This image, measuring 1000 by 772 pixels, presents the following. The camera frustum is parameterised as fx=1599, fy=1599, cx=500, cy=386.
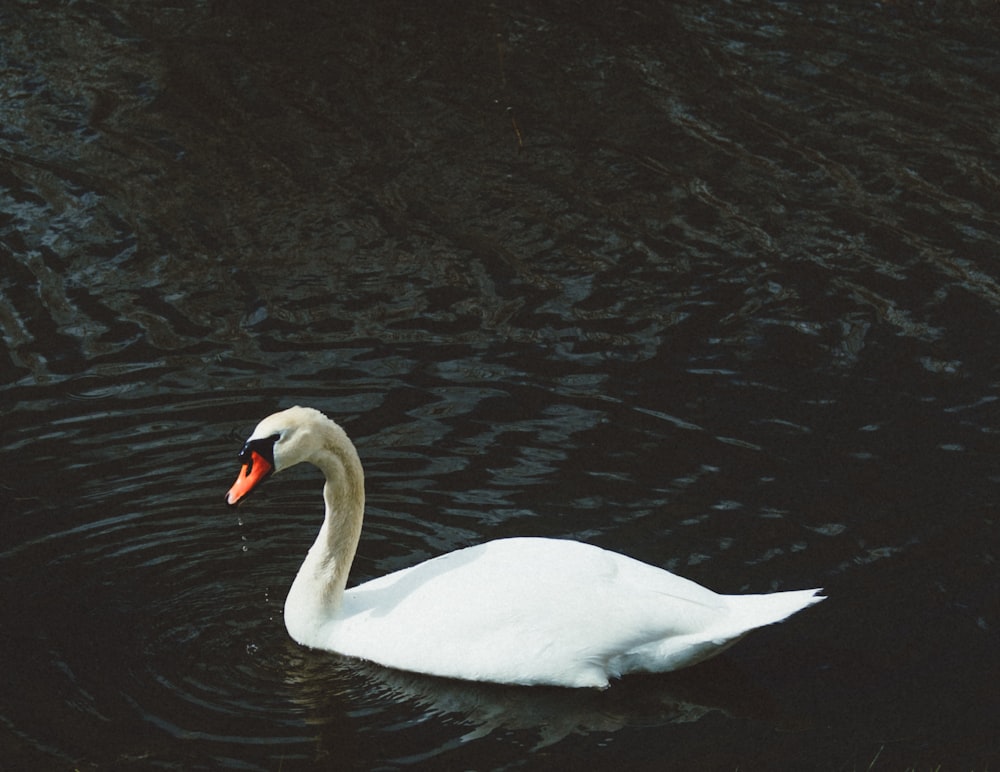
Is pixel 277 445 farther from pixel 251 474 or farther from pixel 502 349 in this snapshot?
pixel 502 349

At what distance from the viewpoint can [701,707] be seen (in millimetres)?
6332

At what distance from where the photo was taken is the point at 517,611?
6379 millimetres

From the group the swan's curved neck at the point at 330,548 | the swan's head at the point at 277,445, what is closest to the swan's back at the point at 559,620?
the swan's curved neck at the point at 330,548

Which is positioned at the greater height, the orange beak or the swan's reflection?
the orange beak

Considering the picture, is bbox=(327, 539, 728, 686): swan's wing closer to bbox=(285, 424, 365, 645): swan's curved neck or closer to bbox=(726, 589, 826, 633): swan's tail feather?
bbox=(726, 589, 826, 633): swan's tail feather

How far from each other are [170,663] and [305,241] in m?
4.31

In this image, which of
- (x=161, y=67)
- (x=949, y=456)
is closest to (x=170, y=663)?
(x=949, y=456)

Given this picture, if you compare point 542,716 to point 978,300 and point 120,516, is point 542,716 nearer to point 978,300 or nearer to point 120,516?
point 120,516

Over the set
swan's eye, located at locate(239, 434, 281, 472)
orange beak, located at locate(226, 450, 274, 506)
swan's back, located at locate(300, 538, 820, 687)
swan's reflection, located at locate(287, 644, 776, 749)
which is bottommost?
swan's reflection, located at locate(287, 644, 776, 749)

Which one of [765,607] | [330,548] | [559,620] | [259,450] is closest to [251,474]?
[259,450]

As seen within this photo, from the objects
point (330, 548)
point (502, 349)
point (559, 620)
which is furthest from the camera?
point (502, 349)

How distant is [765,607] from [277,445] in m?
2.05

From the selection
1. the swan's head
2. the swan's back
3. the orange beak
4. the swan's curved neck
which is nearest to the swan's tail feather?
the swan's back

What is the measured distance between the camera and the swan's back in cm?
632
